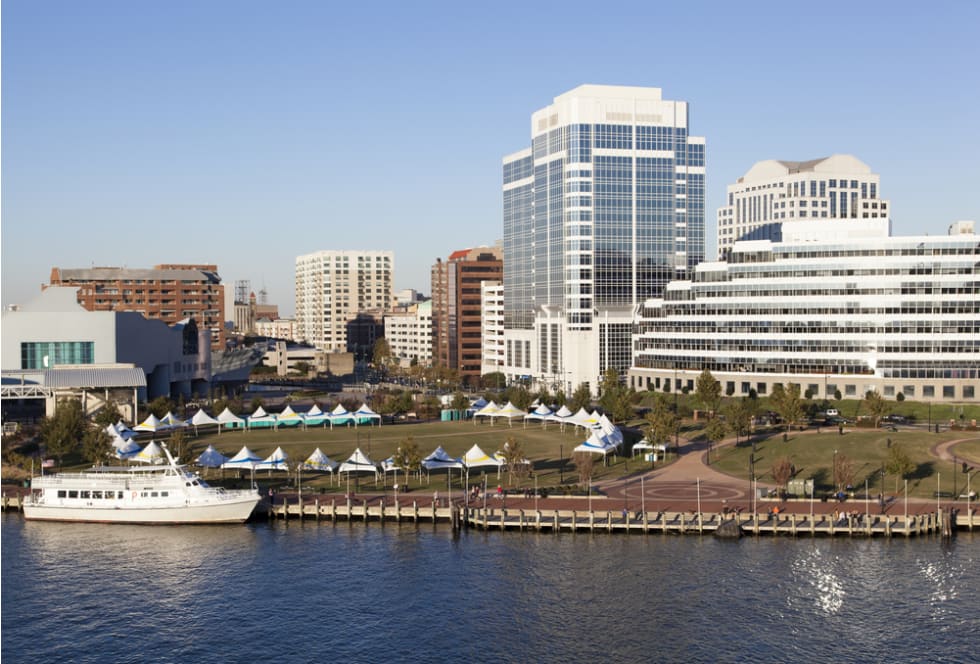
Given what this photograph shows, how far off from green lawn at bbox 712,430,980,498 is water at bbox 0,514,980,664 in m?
19.1

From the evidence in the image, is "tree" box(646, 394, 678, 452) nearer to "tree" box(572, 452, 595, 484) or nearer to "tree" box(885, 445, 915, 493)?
"tree" box(572, 452, 595, 484)

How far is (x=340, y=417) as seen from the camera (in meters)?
166

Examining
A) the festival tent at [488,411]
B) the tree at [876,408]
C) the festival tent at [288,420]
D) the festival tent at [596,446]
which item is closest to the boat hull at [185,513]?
the festival tent at [596,446]

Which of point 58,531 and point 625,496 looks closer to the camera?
point 58,531

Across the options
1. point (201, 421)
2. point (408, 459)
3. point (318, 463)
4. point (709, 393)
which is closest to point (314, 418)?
point (201, 421)

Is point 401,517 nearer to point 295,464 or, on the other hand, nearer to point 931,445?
point 295,464

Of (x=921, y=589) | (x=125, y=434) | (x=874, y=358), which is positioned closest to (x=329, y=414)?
(x=125, y=434)

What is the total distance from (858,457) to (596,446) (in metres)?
28.3

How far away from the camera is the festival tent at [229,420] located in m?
161

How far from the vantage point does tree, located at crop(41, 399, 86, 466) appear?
421ft

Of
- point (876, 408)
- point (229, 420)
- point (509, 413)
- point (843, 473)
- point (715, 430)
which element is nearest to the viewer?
point (843, 473)

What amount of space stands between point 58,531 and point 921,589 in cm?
7128

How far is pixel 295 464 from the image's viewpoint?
112625mm

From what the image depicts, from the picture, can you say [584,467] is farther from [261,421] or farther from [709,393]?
[261,421]
